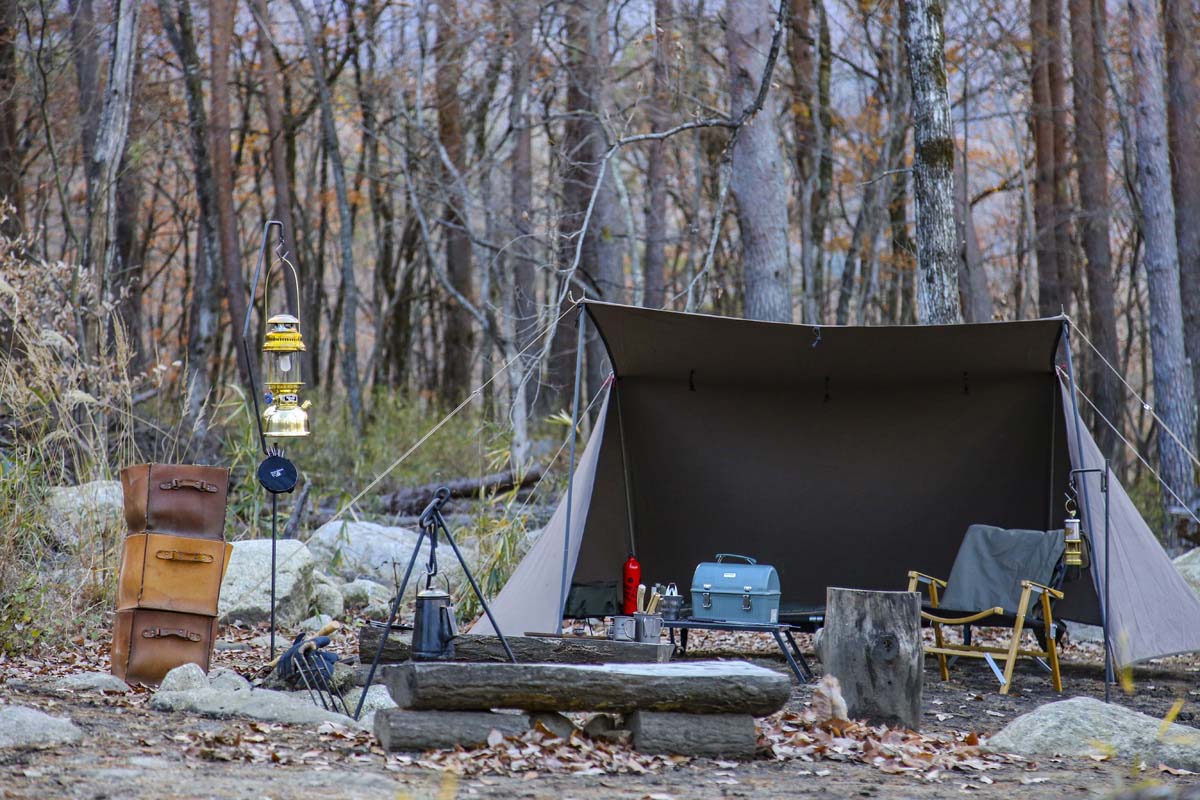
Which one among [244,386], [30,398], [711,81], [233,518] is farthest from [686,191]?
[30,398]

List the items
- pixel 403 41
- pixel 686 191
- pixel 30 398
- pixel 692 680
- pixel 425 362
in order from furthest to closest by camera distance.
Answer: pixel 425 362
pixel 686 191
pixel 403 41
pixel 30 398
pixel 692 680

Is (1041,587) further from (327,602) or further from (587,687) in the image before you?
(327,602)

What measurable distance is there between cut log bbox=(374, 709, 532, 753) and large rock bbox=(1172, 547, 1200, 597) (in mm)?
4798

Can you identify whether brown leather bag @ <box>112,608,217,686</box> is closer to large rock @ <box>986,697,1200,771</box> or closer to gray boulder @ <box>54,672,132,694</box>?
gray boulder @ <box>54,672,132,694</box>

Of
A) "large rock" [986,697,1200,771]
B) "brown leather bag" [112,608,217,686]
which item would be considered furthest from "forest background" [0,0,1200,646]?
"large rock" [986,697,1200,771]

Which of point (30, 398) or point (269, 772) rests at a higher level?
point (30, 398)

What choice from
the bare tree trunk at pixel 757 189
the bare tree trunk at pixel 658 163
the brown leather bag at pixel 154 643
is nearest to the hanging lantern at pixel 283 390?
the brown leather bag at pixel 154 643

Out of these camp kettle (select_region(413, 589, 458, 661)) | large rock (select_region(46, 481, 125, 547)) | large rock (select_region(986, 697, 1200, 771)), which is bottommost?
large rock (select_region(986, 697, 1200, 771))

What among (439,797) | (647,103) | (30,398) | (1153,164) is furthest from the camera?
(647,103)

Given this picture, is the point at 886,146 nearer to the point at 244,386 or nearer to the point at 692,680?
the point at 244,386

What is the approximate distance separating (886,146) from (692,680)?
380 inches

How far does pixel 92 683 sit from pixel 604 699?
1876 millimetres

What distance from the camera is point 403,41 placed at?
13.0 meters

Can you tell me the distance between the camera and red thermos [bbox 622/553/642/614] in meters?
5.84
